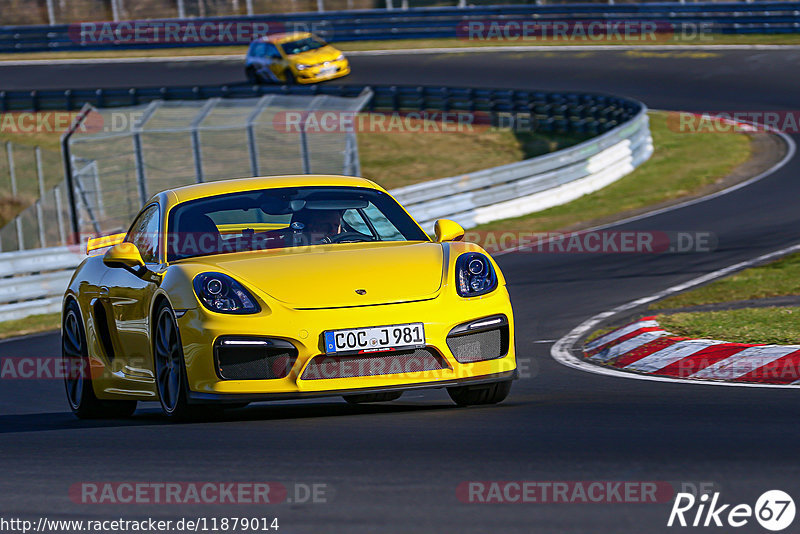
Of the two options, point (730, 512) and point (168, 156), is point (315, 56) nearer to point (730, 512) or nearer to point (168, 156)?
point (168, 156)

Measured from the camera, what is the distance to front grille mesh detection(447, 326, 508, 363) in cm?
662

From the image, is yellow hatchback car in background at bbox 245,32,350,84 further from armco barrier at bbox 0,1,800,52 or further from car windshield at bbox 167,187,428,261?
car windshield at bbox 167,187,428,261

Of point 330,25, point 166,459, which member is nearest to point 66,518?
point 166,459

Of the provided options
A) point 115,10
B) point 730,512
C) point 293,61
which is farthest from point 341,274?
point 115,10

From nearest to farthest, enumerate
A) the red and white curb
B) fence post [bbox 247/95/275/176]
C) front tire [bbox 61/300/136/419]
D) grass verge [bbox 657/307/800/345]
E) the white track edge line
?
the red and white curb, front tire [bbox 61/300/136/419], grass verge [bbox 657/307/800/345], fence post [bbox 247/95/275/176], the white track edge line

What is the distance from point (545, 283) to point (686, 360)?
5225mm

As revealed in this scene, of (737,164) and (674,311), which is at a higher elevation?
(674,311)

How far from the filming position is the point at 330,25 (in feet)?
148

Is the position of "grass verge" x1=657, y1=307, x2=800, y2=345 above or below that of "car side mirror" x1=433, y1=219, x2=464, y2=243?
below

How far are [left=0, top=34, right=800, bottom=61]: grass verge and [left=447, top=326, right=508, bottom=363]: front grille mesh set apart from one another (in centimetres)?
3029

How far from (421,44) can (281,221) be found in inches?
1423

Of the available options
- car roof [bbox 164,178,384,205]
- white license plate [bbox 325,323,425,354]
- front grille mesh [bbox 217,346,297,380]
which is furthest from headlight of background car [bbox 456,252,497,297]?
car roof [bbox 164,178,384,205]

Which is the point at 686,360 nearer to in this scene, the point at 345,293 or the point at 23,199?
the point at 345,293

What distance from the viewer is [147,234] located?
794cm
